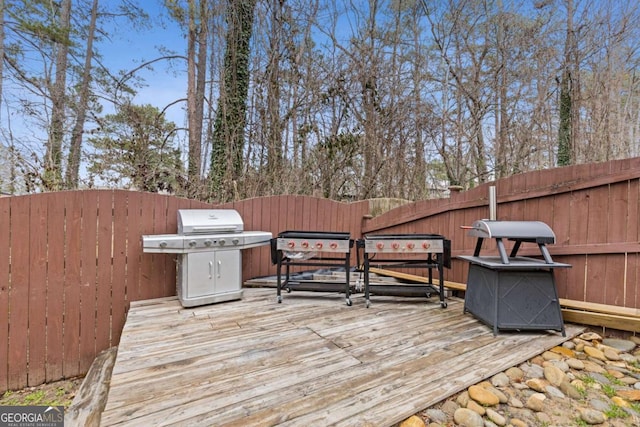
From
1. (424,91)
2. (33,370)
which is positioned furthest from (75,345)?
(424,91)

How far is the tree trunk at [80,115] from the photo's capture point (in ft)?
17.6

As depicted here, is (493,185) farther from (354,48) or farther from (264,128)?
(354,48)

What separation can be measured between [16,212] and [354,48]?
6.87 meters

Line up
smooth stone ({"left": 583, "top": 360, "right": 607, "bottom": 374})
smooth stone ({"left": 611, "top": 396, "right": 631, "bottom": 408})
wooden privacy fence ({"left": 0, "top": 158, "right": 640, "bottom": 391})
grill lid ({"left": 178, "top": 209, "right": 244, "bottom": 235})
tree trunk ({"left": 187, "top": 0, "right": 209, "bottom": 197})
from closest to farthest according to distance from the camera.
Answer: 1. smooth stone ({"left": 611, "top": 396, "right": 631, "bottom": 408})
2. smooth stone ({"left": 583, "top": 360, "right": 607, "bottom": 374})
3. wooden privacy fence ({"left": 0, "top": 158, "right": 640, "bottom": 391})
4. grill lid ({"left": 178, "top": 209, "right": 244, "bottom": 235})
5. tree trunk ({"left": 187, "top": 0, "right": 209, "bottom": 197})

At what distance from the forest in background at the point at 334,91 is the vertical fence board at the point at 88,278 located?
6.36ft

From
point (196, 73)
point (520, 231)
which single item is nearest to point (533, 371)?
point (520, 231)

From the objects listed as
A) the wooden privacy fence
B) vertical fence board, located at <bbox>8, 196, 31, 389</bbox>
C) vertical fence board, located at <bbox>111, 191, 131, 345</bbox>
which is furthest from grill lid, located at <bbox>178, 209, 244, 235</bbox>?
vertical fence board, located at <bbox>8, 196, 31, 389</bbox>

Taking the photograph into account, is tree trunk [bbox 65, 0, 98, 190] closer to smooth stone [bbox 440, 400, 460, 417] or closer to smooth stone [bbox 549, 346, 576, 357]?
smooth stone [bbox 440, 400, 460, 417]

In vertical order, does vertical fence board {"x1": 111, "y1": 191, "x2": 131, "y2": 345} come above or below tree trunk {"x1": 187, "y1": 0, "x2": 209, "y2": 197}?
below

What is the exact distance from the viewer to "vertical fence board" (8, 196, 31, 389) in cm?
251

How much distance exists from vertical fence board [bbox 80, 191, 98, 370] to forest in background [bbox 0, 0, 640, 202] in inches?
76.4

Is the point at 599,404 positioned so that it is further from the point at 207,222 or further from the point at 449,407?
the point at 207,222

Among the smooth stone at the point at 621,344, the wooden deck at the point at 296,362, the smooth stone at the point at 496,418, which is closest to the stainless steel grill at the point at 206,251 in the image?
the wooden deck at the point at 296,362

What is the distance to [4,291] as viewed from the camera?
8.15 ft
